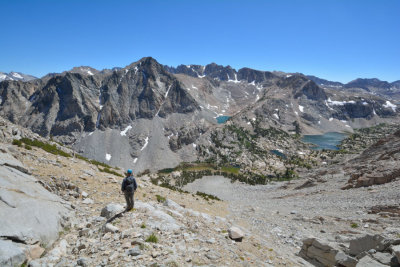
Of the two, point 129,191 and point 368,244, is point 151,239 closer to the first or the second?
point 129,191

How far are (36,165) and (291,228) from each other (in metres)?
25.9

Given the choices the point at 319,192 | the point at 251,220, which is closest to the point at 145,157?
the point at 319,192

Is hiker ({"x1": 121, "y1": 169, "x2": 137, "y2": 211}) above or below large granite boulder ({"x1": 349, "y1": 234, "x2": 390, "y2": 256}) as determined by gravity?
above

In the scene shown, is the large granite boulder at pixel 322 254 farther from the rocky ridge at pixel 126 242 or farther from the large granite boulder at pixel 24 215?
the large granite boulder at pixel 24 215

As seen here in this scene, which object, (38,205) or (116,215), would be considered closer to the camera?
(38,205)

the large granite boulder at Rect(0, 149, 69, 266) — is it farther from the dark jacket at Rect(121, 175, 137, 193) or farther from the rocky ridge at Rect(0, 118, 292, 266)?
the dark jacket at Rect(121, 175, 137, 193)

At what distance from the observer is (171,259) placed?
848cm

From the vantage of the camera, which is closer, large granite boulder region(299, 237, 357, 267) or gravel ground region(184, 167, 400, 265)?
large granite boulder region(299, 237, 357, 267)

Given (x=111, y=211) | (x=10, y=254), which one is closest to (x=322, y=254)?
(x=111, y=211)

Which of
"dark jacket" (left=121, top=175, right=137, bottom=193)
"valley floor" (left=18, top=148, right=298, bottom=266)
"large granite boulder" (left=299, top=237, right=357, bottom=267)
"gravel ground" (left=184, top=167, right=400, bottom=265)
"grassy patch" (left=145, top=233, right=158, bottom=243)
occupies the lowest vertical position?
"gravel ground" (left=184, top=167, right=400, bottom=265)

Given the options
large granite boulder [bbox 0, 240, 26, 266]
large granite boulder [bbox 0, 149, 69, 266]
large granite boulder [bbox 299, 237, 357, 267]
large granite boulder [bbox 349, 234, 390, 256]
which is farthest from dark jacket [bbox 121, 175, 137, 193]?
large granite boulder [bbox 349, 234, 390, 256]

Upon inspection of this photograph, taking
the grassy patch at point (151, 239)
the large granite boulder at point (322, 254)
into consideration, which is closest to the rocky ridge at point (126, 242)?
the grassy patch at point (151, 239)

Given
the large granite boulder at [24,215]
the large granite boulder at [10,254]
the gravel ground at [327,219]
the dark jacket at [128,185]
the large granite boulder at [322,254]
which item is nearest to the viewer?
the large granite boulder at [10,254]

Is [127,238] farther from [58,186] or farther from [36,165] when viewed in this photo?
[36,165]
